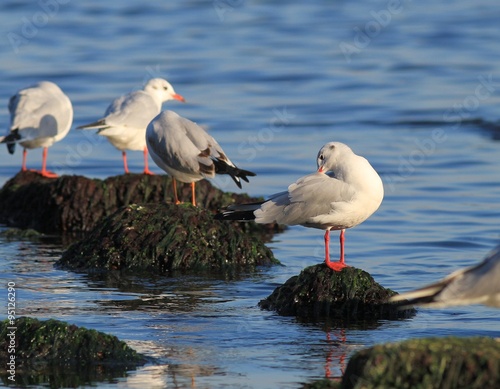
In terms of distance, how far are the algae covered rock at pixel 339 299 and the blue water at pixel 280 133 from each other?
0.15 m

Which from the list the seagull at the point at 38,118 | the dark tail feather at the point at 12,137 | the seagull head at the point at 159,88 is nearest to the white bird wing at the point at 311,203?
the seagull at the point at 38,118

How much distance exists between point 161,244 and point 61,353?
2.92m

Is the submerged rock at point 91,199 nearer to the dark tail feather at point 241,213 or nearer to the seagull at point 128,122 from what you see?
the seagull at point 128,122

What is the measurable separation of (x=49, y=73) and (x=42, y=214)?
1115cm

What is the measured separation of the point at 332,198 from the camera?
8102mm

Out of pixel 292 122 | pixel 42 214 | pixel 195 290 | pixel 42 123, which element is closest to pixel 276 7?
pixel 292 122

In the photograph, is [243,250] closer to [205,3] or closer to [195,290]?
[195,290]

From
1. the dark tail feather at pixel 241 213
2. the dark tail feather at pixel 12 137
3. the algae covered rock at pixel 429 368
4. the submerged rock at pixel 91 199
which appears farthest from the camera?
the dark tail feather at pixel 12 137

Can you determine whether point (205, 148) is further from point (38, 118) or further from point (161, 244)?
point (38, 118)

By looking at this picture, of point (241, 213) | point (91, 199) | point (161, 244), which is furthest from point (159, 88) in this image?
point (241, 213)

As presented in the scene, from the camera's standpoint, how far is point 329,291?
309 inches

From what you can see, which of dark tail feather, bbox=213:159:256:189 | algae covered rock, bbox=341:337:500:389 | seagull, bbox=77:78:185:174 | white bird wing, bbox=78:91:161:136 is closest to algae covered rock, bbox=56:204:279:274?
dark tail feather, bbox=213:159:256:189

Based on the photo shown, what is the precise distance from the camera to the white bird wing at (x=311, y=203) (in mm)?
8094

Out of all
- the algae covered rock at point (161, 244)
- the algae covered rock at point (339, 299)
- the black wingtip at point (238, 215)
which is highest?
the black wingtip at point (238, 215)
